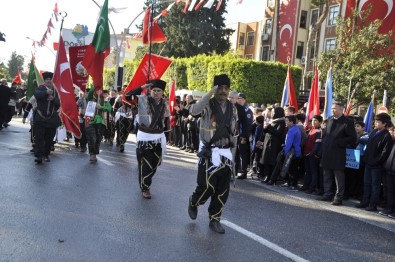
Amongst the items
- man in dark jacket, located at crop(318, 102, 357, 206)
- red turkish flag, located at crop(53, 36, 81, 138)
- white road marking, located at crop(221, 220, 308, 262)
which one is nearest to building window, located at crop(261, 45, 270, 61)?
red turkish flag, located at crop(53, 36, 81, 138)

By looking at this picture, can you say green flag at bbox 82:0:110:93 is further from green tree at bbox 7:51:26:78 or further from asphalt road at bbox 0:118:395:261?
green tree at bbox 7:51:26:78

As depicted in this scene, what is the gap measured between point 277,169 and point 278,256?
16.6 ft

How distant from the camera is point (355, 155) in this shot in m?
8.75

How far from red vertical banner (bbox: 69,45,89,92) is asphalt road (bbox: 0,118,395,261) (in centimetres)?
251

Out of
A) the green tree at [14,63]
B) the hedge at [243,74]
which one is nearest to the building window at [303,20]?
the hedge at [243,74]

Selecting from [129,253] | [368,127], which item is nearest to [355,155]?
[368,127]

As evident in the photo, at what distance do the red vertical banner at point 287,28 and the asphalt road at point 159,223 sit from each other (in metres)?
36.2

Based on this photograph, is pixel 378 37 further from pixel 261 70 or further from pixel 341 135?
pixel 341 135

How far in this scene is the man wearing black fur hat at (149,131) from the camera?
24.0 feet

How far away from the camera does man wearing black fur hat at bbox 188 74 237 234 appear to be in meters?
5.75

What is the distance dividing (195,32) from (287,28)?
932 centimetres

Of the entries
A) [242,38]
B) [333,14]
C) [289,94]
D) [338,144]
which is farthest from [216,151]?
[242,38]

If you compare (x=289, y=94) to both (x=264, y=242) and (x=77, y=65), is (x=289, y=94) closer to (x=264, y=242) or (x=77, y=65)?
(x=77, y=65)

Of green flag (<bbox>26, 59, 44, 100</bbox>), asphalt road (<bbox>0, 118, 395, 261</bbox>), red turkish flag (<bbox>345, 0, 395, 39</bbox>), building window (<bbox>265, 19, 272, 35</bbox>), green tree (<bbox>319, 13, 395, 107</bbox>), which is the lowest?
asphalt road (<bbox>0, 118, 395, 261</bbox>)
